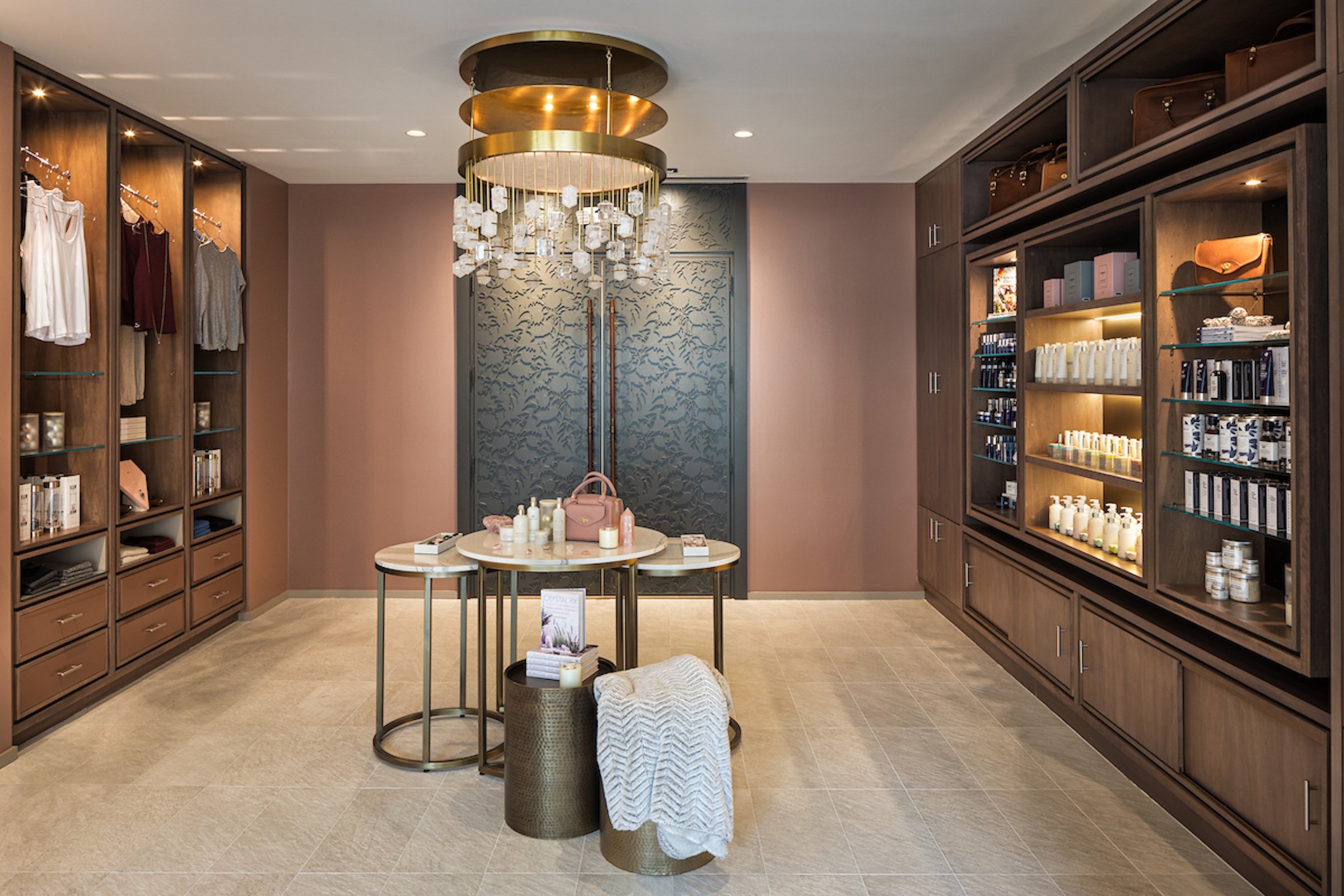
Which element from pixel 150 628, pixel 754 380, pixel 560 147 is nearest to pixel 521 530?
pixel 560 147

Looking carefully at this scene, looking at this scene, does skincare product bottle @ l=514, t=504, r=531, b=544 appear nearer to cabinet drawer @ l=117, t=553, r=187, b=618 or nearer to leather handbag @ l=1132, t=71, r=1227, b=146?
cabinet drawer @ l=117, t=553, r=187, b=618

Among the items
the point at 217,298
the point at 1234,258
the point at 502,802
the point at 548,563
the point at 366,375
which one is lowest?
the point at 502,802

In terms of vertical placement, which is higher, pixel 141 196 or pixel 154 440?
pixel 141 196

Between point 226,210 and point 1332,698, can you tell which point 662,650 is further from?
point 226,210

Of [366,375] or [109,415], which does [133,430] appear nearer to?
[109,415]

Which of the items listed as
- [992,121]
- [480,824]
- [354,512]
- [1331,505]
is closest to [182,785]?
[480,824]

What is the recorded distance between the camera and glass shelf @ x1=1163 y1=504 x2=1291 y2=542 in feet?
8.67

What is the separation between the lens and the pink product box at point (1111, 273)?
11.7ft

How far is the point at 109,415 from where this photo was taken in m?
4.15

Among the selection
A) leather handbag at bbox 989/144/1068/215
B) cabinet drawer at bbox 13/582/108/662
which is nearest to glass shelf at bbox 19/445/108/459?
cabinet drawer at bbox 13/582/108/662

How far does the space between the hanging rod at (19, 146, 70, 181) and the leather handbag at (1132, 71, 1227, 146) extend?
15.3 ft

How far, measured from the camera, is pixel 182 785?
3232 mm

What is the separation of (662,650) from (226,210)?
382 centimetres

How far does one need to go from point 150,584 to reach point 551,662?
107 inches
